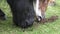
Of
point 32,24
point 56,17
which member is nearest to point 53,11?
point 56,17

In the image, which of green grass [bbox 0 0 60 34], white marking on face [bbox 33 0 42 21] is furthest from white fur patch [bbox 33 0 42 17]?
green grass [bbox 0 0 60 34]

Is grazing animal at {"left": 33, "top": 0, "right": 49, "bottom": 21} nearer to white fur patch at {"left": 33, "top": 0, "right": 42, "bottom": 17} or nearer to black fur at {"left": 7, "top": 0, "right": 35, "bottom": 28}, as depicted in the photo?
white fur patch at {"left": 33, "top": 0, "right": 42, "bottom": 17}

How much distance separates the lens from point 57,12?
2.98 metres

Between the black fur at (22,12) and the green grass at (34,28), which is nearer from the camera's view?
the black fur at (22,12)

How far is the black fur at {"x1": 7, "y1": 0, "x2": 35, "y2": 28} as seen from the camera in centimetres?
224

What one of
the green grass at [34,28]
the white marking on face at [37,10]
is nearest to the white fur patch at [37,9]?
the white marking on face at [37,10]

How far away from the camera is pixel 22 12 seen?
2.27 meters

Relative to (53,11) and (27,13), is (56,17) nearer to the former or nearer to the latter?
(53,11)

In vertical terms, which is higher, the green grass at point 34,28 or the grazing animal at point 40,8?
the grazing animal at point 40,8

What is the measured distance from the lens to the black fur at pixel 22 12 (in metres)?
2.24

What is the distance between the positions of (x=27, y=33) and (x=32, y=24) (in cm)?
17

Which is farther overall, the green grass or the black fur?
the green grass

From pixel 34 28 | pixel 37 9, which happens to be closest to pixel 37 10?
pixel 37 9

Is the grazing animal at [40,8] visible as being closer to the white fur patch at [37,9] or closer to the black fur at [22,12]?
the white fur patch at [37,9]
